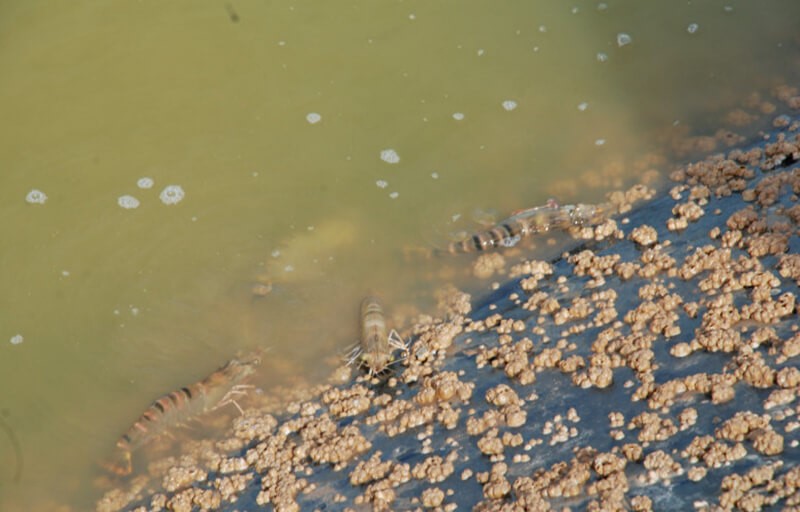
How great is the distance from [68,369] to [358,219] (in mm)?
2164

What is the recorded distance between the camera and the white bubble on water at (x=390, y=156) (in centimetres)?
607

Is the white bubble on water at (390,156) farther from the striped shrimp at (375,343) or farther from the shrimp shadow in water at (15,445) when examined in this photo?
the shrimp shadow in water at (15,445)

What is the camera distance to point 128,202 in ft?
19.6

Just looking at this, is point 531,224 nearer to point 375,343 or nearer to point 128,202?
point 375,343

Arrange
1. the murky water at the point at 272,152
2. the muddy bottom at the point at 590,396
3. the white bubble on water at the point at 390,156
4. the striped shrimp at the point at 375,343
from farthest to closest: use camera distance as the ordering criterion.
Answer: the white bubble on water at the point at 390,156, the murky water at the point at 272,152, the striped shrimp at the point at 375,343, the muddy bottom at the point at 590,396

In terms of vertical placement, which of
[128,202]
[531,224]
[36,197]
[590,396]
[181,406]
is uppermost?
[36,197]

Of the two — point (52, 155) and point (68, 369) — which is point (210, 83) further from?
point (68, 369)

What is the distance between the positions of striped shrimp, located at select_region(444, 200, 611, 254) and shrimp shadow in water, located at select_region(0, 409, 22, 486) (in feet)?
9.67

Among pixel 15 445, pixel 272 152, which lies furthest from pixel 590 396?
pixel 15 445

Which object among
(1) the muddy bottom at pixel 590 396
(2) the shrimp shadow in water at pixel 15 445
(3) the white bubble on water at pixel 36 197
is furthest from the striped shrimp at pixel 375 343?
(3) the white bubble on water at pixel 36 197

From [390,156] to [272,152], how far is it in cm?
92

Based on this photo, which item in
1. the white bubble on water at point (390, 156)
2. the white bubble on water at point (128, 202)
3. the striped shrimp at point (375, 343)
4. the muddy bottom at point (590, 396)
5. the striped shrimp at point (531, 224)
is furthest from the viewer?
the white bubble on water at point (390, 156)

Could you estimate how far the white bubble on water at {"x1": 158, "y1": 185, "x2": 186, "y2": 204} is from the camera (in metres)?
5.97

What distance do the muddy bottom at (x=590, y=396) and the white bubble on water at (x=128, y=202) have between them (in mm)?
2112
